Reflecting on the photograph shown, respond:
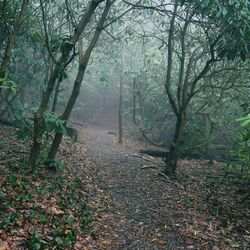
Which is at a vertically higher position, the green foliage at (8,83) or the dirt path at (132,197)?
the green foliage at (8,83)

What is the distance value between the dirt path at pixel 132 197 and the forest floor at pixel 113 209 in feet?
0.06

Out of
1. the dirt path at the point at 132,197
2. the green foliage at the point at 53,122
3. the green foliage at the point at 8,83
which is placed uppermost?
the green foliage at the point at 8,83

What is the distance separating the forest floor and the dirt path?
0.06 ft

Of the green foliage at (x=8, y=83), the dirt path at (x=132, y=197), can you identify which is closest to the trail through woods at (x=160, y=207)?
the dirt path at (x=132, y=197)

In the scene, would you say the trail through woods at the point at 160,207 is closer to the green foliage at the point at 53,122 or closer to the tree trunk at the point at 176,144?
the tree trunk at the point at 176,144

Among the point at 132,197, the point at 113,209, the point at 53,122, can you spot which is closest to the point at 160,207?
the point at 132,197

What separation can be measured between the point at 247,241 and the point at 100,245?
2677mm

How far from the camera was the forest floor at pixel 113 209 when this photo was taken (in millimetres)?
5035

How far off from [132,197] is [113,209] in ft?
3.66

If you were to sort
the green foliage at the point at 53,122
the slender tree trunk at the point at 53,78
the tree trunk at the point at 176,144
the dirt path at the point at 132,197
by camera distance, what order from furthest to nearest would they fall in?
the tree trunk at the point at 176,144, the green foliage at the point at 53,122, the slender tree trunk at the point at 53,78, the dirt path at the point at 132,197

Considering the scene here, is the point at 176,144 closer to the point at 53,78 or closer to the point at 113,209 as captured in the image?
the point at 113,209

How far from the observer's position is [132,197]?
828 cm

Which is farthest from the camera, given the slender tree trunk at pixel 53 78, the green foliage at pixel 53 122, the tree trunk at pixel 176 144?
the tree trunk at pixel 176 144

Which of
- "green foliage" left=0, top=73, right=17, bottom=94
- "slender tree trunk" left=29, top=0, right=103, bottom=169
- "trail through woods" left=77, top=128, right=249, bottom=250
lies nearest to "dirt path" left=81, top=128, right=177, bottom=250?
"trail through woods" left=77, top=128, right=249, bottom=250
